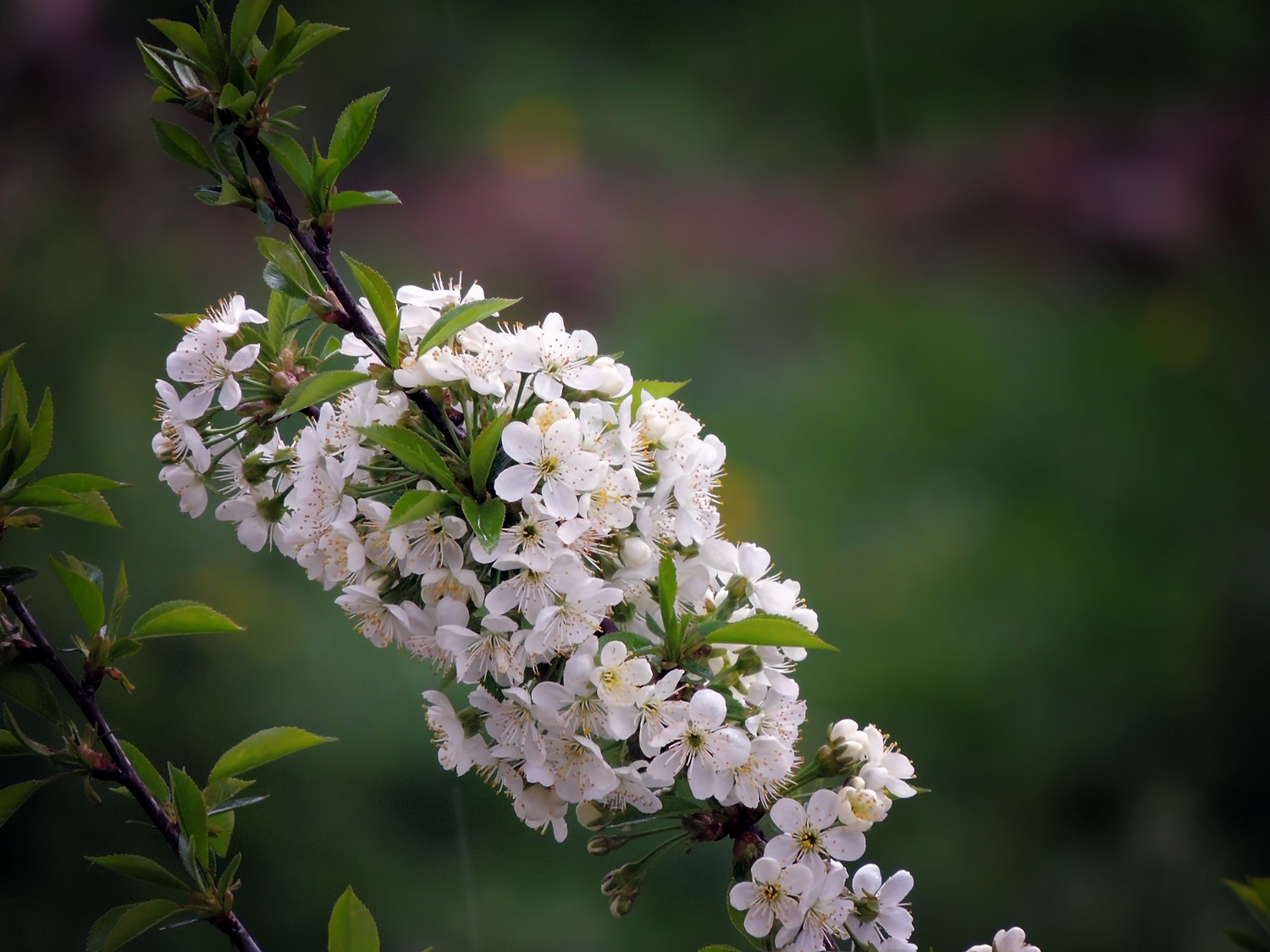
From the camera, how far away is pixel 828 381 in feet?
10.9

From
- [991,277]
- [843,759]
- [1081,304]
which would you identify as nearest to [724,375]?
[991,277]

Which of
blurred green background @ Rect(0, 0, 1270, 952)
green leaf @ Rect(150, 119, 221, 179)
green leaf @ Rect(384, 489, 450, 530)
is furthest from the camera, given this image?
blurred green background @ Rect(0, 0, 1270, 952)

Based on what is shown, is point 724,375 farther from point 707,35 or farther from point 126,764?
point 126,764

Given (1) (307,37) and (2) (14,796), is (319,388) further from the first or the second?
(2) (14,796)

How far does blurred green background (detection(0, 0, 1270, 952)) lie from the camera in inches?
108

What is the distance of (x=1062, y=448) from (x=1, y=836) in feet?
9.79

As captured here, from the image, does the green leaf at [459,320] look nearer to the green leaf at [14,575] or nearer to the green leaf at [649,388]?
the green leaf at [649,388]

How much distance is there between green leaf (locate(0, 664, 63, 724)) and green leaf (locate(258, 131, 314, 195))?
1.30 ft

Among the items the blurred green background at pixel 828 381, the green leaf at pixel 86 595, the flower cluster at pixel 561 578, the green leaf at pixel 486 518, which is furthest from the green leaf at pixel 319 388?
the blurred green background at pixel 828 381

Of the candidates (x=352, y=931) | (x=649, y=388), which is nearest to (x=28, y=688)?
(x=352, y=931)

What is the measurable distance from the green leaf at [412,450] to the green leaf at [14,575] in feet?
0.93

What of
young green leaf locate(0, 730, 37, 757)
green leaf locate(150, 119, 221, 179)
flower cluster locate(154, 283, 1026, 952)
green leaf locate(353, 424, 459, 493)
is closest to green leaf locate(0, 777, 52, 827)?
young green leaf locate(0, 730, 37, 757)

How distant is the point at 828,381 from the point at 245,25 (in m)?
2.70

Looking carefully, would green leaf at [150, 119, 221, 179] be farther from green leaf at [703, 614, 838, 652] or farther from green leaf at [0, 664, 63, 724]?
green leaf at [703, 614, 838, 652]
